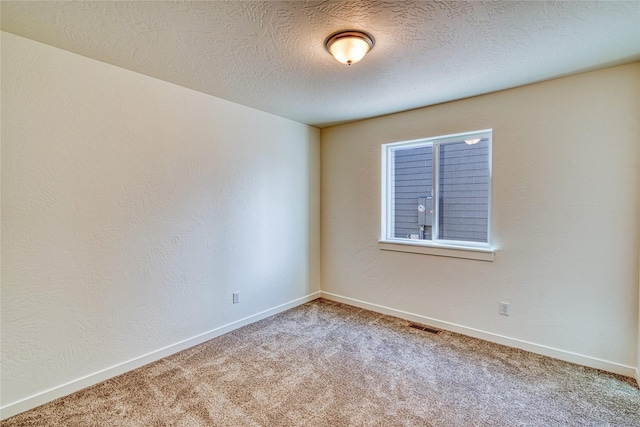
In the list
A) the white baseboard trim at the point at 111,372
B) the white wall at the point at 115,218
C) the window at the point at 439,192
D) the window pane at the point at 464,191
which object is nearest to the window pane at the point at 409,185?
the window at the point at 439,192

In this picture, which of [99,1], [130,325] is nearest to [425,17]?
[99,1]

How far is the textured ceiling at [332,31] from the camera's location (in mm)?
1628

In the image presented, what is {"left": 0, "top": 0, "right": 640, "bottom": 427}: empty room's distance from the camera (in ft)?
6.07

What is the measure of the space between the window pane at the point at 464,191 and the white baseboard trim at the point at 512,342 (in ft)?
2.94

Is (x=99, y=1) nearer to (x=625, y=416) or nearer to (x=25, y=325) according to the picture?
(x=25, y=325)

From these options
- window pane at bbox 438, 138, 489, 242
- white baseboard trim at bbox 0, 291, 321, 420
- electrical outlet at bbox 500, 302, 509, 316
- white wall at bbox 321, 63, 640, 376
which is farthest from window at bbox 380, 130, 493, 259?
white baseboard trim at bbox 0, 291, 321, 420

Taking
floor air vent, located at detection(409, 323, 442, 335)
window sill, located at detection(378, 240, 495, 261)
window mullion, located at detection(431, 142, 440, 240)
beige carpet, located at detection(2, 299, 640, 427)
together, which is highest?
window mullion, located at detection(431, 142, 440, 240)

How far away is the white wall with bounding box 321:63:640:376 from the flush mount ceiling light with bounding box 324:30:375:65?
1571 mm

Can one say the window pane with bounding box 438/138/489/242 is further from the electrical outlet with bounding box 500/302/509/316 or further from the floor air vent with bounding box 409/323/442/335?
the floor air vent with bounding box 409/323/442/335

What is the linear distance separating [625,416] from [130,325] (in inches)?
135

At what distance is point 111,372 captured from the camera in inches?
90.1

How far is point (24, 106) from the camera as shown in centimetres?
191

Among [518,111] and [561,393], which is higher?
[518,111]

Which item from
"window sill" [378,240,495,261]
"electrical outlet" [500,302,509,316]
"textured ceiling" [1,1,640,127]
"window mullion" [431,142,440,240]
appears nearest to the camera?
"textured ceiling" [1,1,640,127]
